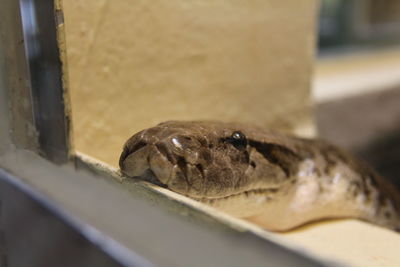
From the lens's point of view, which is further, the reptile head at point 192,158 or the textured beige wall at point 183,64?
the textured beige wall at point 183,64

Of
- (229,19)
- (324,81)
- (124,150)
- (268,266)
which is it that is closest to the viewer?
(268,266)

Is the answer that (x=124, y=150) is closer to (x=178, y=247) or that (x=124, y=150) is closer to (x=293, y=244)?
(x=178, y=247)

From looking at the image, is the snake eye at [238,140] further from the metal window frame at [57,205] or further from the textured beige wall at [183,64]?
the metal window frame at [57,205]

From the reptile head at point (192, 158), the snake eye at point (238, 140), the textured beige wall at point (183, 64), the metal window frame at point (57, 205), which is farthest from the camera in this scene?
the textured beige wall at point (183, 64)

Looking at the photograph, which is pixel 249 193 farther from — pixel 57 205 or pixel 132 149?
pixel 57 205

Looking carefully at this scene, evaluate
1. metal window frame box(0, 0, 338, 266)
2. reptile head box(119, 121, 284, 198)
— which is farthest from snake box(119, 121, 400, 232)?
metal window frame box(0, 0, 338, 266)

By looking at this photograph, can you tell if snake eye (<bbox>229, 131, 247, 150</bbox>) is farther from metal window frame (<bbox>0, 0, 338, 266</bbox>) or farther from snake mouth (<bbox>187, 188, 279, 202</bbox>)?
metal window frame (<bbox>0, 0, 338, 266</bbox>)

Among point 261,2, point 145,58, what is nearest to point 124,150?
point 145,58

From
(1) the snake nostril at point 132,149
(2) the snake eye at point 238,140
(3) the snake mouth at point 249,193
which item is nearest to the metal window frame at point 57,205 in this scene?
(1) the snake nostril at point 132,149
